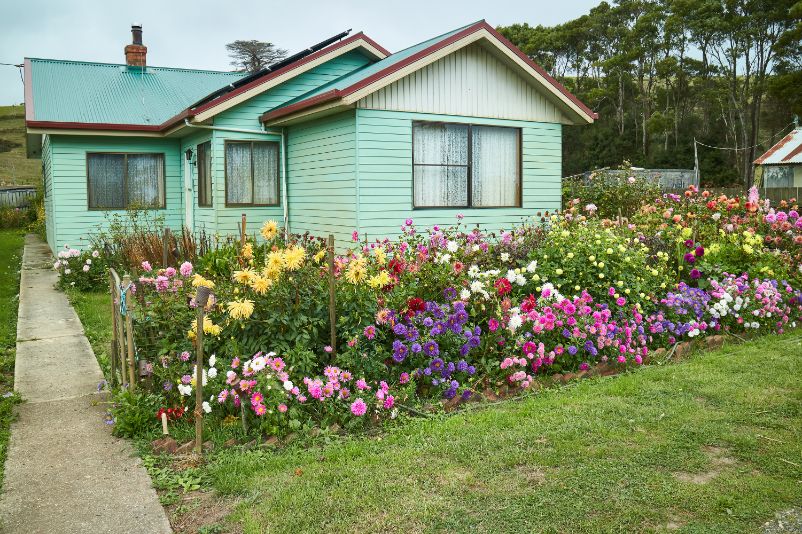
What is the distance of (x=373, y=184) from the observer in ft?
35.6

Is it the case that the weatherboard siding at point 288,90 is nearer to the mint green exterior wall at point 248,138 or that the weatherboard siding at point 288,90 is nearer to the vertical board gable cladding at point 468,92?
the mint green exterior wall at point 248,138

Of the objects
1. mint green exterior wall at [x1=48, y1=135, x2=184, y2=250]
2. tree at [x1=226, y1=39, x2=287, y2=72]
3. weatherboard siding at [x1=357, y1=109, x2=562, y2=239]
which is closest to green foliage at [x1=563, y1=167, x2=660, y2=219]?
weatherboard siding at [x1=357, y1=109, x2=562, y2=239]

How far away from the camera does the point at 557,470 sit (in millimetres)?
3887

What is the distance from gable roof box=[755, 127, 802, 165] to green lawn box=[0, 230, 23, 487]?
2620cm

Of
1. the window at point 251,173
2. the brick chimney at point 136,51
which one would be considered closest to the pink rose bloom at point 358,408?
the window at point 251,173

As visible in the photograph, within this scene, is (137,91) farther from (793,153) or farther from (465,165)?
(793,153)

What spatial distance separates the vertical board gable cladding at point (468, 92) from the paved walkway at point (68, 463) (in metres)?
5.95

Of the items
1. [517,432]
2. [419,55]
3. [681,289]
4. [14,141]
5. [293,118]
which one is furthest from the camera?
[14,141]

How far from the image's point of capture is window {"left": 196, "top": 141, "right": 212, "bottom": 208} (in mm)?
13210

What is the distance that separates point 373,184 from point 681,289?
509cm

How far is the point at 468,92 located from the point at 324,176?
2.69 meters

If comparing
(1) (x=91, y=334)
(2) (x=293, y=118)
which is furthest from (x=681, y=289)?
(2) (x=293, y=118)

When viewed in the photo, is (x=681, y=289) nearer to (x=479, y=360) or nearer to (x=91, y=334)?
(x=479, y=360)

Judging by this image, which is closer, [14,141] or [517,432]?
[517,432]
